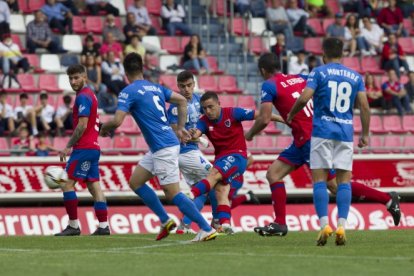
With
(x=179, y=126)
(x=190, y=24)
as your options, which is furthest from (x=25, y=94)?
(x=179, y=126)

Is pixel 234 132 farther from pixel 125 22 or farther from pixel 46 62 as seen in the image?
pixel 125 22

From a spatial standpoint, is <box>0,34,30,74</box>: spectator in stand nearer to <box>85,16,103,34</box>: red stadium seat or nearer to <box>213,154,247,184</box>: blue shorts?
<box>85,16,103,34</box>: red stadium seat

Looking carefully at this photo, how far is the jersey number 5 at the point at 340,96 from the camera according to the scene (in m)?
13.4

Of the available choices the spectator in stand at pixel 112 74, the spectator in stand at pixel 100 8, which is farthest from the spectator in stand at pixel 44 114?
the spectator in stand at pixel 100 8

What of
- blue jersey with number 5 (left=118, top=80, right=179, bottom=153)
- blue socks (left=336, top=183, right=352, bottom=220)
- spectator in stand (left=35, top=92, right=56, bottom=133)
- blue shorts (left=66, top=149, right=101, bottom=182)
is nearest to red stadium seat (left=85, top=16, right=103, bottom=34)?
spectator in stand (left=35, top=92, right=56, bottom=133)

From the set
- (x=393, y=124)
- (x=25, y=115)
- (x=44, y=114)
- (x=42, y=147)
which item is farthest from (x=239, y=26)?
(x=42, y=147)

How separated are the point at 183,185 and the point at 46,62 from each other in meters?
5.26

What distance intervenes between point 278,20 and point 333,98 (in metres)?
16.8

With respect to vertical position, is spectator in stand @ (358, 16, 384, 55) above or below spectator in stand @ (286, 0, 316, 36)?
below

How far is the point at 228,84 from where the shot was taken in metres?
28.0

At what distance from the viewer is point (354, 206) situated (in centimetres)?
2325

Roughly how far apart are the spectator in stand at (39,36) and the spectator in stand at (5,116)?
262 centimetres

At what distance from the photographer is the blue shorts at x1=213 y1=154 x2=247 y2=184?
52.2 feet

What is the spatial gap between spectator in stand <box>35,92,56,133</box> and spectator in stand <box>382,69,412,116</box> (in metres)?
8.03
